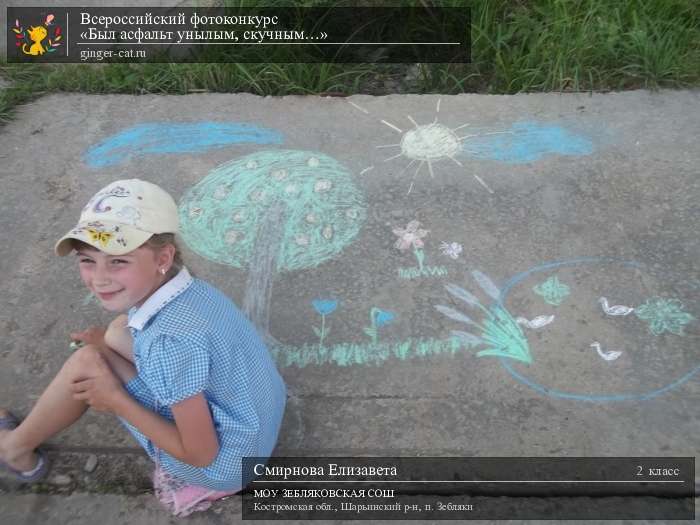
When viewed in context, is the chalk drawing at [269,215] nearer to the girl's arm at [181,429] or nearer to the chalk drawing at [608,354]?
the girl's arm at [181,429]

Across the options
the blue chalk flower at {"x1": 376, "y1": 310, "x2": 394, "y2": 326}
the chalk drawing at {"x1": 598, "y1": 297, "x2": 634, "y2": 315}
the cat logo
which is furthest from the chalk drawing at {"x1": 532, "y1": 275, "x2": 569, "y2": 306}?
the cat logo

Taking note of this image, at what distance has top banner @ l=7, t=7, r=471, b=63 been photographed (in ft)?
11.3

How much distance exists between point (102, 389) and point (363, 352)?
0.84 meters

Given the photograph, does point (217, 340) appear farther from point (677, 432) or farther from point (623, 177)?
point (623, 177)

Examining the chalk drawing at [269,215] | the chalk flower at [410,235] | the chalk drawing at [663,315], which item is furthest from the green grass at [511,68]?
the chalk drawing at [663,315]

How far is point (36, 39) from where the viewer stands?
3.63m

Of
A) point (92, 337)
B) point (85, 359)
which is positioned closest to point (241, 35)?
point (92, 337)

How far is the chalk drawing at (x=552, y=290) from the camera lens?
6.98 ft

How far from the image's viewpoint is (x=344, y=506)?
5.53 ft

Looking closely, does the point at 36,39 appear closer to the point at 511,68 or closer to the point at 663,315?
the point at 511,68

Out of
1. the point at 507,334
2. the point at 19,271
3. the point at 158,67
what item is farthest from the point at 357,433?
the point at 158,67

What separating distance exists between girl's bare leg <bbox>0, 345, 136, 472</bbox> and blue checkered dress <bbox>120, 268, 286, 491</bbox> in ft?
0.29

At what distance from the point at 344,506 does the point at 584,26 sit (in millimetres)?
2691
